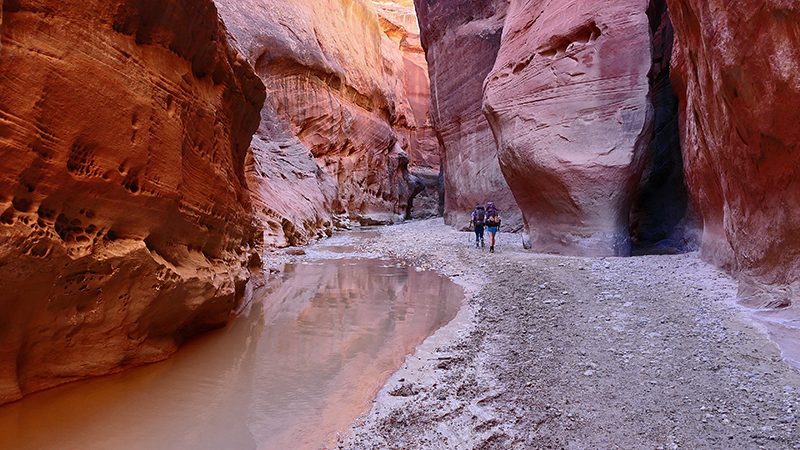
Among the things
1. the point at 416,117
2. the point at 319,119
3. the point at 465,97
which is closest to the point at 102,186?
the point at 465,97

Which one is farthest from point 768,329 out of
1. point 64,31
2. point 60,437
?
point 64,31

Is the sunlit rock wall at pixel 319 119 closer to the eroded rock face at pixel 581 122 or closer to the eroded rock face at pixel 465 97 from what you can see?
the eroded rock face at pixel 465 97

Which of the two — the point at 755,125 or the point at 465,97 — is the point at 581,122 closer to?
the point at 755,125

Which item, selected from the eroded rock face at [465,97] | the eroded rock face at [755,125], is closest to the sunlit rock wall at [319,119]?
the eroded rock face at [465,97]

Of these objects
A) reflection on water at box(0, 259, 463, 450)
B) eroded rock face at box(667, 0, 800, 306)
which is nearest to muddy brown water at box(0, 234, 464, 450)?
reflection on water at box(0, 259, 463, 450)

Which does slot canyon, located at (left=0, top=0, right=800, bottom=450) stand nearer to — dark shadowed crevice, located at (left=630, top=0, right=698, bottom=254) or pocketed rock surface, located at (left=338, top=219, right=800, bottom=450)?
pocketed rock surface, located at (left=338, top=219, right=800, bottom=450)

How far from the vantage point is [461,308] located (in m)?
5.29

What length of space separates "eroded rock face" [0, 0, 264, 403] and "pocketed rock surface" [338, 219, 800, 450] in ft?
7.26

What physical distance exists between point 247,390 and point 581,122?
7652mm

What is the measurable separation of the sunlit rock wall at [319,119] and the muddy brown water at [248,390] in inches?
296

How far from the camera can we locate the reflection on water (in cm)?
244

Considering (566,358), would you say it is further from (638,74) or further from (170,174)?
(638,74)

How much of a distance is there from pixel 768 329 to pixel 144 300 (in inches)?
197

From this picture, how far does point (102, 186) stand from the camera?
2.93 m
